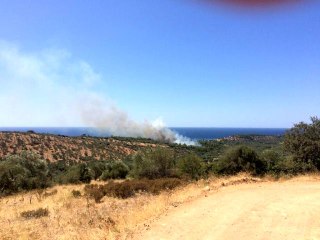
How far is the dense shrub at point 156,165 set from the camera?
97.1 feet

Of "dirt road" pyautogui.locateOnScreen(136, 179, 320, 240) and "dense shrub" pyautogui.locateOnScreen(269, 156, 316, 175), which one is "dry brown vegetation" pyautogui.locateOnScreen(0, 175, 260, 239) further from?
"dense shrub" pyautogui.locateOnScreen(269, 156, 316, 175)

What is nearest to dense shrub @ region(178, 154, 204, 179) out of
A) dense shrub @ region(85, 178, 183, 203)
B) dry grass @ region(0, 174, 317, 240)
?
dense shrub @ region(85, 178, 183, 203)

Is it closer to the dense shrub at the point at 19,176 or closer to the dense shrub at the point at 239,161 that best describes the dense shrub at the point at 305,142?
the dense shrub at the point at 239,161

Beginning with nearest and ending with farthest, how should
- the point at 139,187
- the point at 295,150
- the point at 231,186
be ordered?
the point at 231,186 → the point at 139,187 → the point at 295,150

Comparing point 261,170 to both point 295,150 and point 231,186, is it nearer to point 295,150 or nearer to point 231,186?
point 295,150

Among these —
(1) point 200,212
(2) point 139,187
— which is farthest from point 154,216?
(2) point 139,187

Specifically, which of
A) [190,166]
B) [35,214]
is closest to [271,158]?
[190,166]

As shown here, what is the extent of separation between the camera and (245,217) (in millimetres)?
10391

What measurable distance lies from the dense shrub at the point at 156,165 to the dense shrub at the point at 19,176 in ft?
30.1

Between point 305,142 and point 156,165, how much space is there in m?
12.1

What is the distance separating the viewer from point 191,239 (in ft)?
28.8

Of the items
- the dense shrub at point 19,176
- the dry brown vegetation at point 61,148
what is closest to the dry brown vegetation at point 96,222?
the dense shrub at point 19,176

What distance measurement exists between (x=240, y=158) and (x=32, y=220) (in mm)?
15381

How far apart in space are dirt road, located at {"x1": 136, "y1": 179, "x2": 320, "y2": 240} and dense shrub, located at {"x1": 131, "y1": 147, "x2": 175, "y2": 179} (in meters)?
15.2
